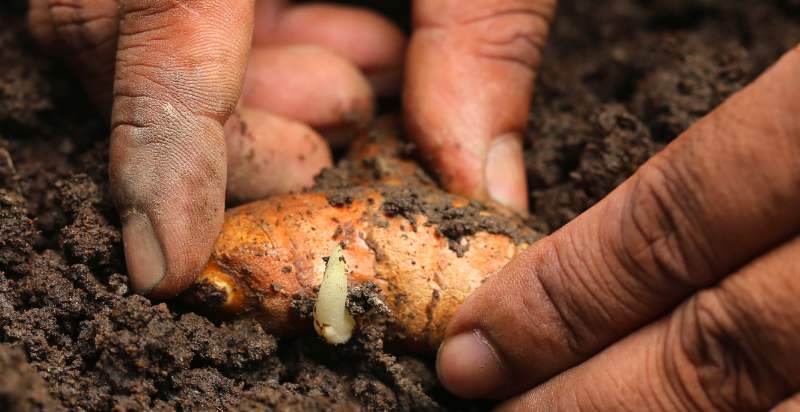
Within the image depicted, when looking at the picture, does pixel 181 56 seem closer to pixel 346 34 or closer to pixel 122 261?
pixel 122 261

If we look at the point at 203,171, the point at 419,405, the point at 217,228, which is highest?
the point at 203,171

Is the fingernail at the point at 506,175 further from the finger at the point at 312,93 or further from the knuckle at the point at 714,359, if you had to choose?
the knuckle at the point at 714,359

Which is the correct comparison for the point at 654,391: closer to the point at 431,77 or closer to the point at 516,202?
the point at 516,202

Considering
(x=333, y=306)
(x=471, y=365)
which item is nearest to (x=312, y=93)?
(x=333, y=306)

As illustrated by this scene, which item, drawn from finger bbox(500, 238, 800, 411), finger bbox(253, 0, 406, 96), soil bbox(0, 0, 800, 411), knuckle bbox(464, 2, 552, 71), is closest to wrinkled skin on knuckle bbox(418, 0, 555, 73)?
knuckle bbox(464, 2, 552, 71)

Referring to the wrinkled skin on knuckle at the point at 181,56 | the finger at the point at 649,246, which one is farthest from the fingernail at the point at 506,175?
the wrinkled skin on knuckle at the point at 181,56

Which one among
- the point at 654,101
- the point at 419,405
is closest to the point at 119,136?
the point at 419,405
